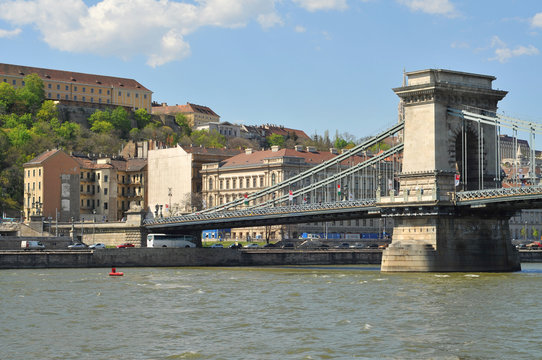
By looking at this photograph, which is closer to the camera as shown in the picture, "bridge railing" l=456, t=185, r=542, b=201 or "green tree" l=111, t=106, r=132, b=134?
"bridge railing" l=456, t=185, r=542, b=201

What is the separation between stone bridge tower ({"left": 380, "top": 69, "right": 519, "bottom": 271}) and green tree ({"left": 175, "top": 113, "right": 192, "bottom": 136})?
382 feet

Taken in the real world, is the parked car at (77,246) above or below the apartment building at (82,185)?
below

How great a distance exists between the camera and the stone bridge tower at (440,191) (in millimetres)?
55000

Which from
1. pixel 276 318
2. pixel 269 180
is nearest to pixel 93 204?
pixel 269 180

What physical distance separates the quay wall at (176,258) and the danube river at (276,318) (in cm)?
1076

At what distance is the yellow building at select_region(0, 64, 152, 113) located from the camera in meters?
158


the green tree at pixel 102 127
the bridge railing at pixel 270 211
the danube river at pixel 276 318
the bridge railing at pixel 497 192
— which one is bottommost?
the danube river at pixel 276 318

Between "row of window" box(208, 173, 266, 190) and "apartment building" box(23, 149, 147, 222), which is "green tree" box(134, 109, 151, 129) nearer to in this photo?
"apartment building" box(23, 149, 147, 222)

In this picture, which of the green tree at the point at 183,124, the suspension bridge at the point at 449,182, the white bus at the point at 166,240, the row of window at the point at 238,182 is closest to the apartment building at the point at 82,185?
the row of window at the point at 238,182

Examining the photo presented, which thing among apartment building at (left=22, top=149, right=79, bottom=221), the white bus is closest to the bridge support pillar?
the white bus

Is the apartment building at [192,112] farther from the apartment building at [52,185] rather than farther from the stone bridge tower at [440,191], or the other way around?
the stone bridge tower at [440,191]

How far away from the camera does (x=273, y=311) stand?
1510 inches

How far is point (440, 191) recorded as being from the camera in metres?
55.1

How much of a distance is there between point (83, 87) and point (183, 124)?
19919 millimetres
